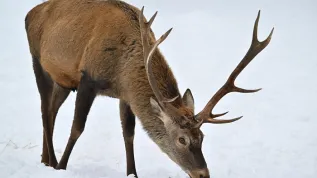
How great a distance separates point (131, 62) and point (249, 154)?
3027 mm

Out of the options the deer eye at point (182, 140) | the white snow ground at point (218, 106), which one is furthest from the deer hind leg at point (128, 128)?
the deer eye at point (182, 140)

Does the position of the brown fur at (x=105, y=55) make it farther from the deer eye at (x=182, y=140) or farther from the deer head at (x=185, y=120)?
the deer eye at (x=182, y=140)

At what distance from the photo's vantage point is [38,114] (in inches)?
406

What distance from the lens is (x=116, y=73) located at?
18.2 feet

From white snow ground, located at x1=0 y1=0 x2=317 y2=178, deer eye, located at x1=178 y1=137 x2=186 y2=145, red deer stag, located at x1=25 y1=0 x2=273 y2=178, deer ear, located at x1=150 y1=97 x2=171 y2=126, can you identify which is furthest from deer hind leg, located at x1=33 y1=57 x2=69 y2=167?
deer eye, located at x1=178 y1=137 x2=186 y2=145

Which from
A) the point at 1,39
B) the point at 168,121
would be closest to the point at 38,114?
the point at 168,121

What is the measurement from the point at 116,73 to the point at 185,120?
1.19 m

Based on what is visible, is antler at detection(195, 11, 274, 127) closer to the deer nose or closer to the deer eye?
the deer eye

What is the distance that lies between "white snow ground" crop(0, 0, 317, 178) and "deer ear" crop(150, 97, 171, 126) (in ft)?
3.35

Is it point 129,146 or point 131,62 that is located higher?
point 131,62

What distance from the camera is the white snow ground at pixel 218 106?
669 centimetres

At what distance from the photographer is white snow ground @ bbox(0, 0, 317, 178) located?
669 cm

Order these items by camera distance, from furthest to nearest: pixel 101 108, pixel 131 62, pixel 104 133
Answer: pixel 101 108, pixel 104 133, pixel 131 62

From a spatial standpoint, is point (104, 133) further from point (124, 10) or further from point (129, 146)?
point (124, 10)
